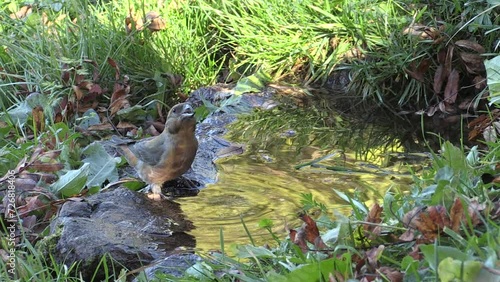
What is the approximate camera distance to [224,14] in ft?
22.2

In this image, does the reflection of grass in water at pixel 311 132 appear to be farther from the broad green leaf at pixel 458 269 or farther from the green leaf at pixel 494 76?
the broad green leaf at pixel 458 269

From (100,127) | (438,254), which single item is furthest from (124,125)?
(438,254)

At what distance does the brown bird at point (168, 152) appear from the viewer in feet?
14.4

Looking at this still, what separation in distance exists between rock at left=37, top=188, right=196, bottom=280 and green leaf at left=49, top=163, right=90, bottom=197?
280 mm

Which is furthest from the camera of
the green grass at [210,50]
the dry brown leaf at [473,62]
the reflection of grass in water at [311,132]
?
the green grass at [210,50]

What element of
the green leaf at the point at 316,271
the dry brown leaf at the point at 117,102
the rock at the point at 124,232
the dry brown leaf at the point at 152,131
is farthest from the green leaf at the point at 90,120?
the green leaf at the point at 316,271

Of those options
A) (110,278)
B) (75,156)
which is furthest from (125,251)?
(75,156)

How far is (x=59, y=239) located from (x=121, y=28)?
3.27m

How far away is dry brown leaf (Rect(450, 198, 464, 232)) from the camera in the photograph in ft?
7.53

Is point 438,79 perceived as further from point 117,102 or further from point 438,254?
point 438,254

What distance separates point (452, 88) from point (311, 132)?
39.7 inches

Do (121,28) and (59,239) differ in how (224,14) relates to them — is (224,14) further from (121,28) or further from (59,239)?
(59,239)

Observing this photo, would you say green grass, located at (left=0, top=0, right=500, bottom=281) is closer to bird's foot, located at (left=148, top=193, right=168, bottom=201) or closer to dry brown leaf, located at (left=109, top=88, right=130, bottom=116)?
dry brown leaf, located at (left=109, top=88, right=130, bottom=116)

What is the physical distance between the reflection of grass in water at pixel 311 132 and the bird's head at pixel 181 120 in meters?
0.40
